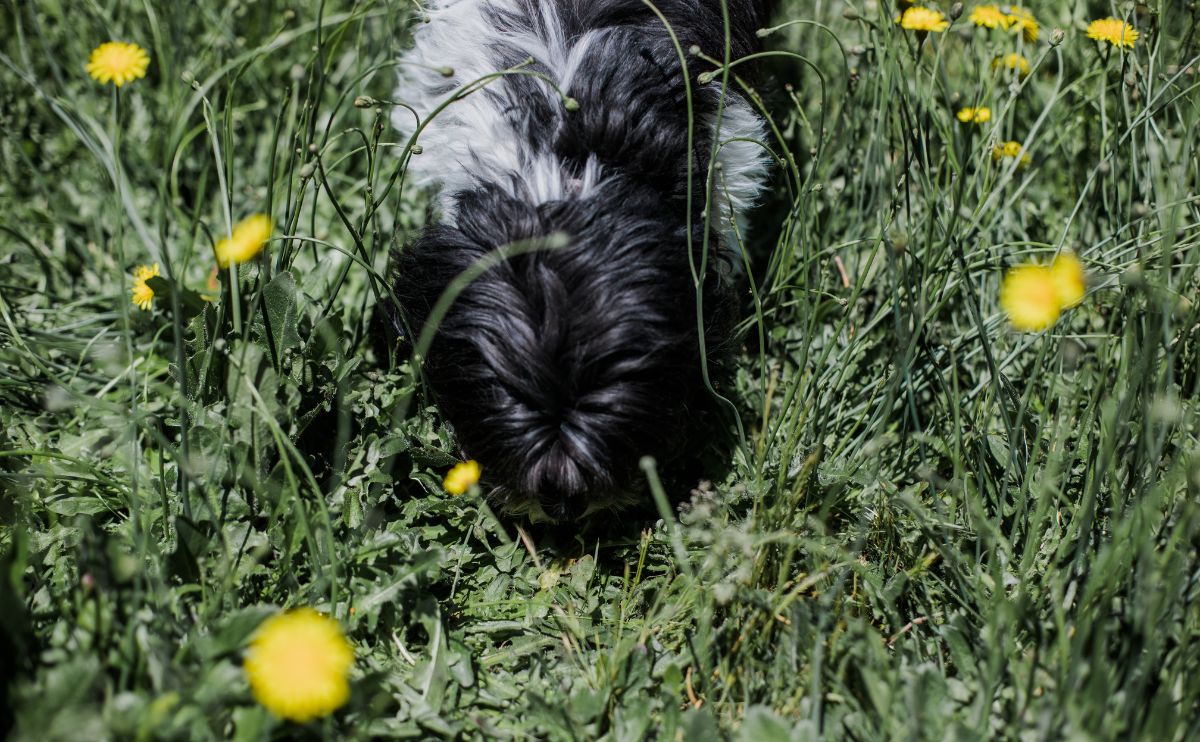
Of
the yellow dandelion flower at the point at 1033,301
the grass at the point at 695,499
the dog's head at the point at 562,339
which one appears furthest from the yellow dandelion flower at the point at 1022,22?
the yellow dandelion flower at the point at 1033,301

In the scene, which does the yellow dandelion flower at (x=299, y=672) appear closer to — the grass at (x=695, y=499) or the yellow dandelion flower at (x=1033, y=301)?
the grass at (x=695, y=499)

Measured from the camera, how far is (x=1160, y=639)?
1500 millimetres

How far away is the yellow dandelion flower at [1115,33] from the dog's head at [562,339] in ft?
3.54

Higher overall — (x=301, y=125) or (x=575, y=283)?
(x=301, y=125)

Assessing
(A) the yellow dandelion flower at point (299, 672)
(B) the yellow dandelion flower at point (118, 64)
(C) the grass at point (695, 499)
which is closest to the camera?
→ (A) the yellow dandelion flower at point (299, 672)

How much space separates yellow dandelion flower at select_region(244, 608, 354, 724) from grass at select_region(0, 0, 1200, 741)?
0.14m

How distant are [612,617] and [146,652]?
883 millimetres

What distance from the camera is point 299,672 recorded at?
4.01 feet

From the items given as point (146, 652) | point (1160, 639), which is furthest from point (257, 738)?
point (1160, 639)

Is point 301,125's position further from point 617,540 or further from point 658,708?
point 658,708

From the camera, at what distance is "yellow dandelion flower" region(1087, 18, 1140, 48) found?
203 cm

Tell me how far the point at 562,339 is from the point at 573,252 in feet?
0.56

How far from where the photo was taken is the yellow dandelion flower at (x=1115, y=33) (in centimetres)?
203

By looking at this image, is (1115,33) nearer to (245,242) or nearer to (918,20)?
(918,20)
